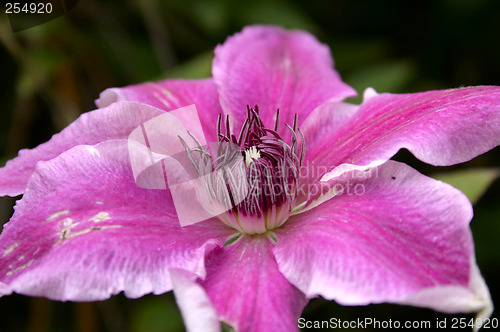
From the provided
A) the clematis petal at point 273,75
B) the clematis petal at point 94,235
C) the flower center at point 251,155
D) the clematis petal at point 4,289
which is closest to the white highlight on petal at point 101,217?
the clematis petal at point 94,235

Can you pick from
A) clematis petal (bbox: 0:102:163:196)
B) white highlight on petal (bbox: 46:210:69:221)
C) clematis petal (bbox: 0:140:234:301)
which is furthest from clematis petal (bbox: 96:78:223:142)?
white highlight on petal (bbox: 46:210:69:221)

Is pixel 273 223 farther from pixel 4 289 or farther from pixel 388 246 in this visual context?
pixel 4 289

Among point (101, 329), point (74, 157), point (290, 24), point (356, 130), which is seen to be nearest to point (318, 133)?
point (356, 130)

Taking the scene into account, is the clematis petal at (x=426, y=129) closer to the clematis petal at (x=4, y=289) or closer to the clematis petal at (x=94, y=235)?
the clematis petal at (x=94, y=235)

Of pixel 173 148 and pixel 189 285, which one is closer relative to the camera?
pixel 189 285

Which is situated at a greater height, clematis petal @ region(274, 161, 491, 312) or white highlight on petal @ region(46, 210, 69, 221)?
white highlight on petal @ region(46, 210, 69, 221)

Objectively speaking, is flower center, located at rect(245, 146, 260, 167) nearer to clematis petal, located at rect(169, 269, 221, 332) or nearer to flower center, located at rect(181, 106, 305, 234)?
flower center, located at rect(181, 106, 305, 234)

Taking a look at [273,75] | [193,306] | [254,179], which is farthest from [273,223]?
[273,75]

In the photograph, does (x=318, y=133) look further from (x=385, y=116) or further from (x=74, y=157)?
(x=74, y=157)
